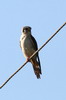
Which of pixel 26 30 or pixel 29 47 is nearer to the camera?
pixel 29 47

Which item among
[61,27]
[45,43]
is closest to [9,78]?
[45,43]

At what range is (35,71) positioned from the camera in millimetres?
13672

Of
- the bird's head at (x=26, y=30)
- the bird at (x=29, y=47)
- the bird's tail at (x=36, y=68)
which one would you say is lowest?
the bird's tail at (x=36, y=68)

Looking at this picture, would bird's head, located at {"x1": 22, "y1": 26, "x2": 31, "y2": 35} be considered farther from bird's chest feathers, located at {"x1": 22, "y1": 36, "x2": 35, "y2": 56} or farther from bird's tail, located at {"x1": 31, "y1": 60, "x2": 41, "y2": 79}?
bird's tail, located at {"x1": 31, "y1": 60, "x2": 41, "y2": 79}

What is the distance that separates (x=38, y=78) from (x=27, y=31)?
191 centimetres

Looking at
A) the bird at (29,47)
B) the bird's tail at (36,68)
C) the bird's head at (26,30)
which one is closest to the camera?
the bird's tail at (36,68)

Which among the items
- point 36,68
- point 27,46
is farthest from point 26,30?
point 36,68

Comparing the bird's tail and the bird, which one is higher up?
the bird

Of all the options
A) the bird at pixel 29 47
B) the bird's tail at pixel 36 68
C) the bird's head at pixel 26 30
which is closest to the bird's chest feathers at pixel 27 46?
the bird at pixel 29 47

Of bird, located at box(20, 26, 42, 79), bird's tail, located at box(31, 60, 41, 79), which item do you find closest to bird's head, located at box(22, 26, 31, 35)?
bird, located at box(20, 26, 42, 79)

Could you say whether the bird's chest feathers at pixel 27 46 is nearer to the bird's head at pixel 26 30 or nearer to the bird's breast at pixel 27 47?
the bird's breast at pixel 27 47

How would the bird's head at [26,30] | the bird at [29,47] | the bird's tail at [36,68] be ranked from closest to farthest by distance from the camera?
the bird's tail at [36,68] → the bird at [29,47] → the bird's head at [26,30]

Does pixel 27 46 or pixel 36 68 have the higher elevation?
pixel 27 46

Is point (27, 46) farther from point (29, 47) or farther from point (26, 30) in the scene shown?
point (26, 30)
